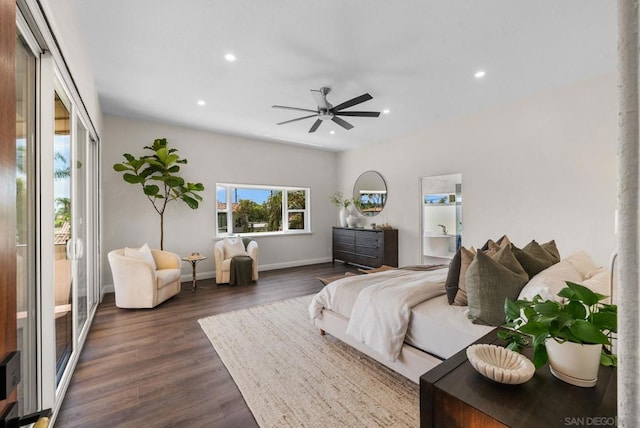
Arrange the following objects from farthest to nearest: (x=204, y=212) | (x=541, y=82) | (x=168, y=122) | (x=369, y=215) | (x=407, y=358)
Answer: (x=369, y=215), (x=204, y=212), (x=168, y=122), (x=541, y=82), (x=407, y=358)

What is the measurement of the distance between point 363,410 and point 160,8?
3.39 metres

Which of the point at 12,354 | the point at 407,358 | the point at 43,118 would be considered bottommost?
the point at 407,358

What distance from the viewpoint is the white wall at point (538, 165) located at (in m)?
3.34

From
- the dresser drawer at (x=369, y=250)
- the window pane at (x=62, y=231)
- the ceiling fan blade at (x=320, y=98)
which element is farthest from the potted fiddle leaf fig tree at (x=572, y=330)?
the dresser drawer at (x=369, y=250)

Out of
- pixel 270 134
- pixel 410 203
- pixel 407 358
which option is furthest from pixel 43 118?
pixel 410 203

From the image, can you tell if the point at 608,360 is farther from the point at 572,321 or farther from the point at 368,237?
the point at 368,237

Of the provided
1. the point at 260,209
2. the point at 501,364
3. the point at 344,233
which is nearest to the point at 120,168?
the point at 260,209

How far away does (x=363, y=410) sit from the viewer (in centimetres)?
179

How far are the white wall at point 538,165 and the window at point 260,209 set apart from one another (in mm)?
2828

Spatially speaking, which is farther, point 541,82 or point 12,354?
point 541,82

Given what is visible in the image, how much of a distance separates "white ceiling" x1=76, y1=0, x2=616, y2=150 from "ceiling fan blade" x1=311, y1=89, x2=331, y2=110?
0.25 metres

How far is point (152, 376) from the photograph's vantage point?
2.20 metres

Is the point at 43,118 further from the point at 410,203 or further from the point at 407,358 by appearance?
the point at 410,203

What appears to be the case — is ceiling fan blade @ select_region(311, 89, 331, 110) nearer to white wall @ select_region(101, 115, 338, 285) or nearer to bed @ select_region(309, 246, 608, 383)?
bed @ select_region(309, 246, 608, 383)
